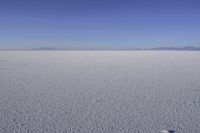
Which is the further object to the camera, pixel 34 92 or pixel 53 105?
pixel 34 92

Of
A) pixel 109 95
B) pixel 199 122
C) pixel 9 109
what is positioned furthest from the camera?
pixel 109 95

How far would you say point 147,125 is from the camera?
3221 mm

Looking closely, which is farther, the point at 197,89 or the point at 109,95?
the point at 197,89

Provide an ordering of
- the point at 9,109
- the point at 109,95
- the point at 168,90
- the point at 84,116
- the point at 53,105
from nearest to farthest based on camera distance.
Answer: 1. the point at 84,116
2. the point at 9,109
3. the point at 53,105
4. the point at 109,95
5. the point at 168,90

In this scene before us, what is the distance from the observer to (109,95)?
5152 millimetres

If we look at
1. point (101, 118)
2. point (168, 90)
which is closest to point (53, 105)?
point (101, 118)

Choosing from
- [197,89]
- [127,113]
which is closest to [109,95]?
[127,113]

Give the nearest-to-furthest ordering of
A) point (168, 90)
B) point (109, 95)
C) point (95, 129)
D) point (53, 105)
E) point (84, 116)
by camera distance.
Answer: point (95, 129)
point (84, 116)
point (53, 105)
point (109, 95)
point (168, 90)

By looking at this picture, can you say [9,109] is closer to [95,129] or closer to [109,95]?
[95,129]

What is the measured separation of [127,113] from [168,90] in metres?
2.46

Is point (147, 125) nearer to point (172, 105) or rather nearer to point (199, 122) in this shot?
point (199, 122)

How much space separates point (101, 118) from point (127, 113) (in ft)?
1.79

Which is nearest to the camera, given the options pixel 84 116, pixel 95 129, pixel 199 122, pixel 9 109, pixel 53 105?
pixel 95 129

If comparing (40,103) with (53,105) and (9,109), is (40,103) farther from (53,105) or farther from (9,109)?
(9,109)
